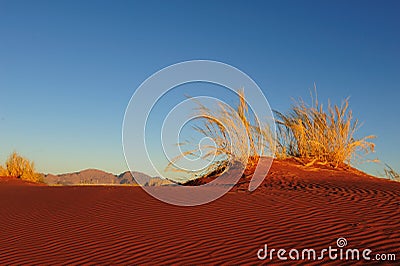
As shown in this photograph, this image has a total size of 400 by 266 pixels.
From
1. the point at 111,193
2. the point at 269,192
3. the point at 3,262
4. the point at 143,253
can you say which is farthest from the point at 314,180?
the point at 3,262

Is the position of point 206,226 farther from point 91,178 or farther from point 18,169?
point 91,178

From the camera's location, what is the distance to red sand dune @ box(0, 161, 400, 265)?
6043 mm

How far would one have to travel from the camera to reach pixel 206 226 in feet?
24.8

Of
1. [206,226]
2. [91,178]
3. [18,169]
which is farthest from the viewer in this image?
[91,178]

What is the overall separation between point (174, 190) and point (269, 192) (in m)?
2.82

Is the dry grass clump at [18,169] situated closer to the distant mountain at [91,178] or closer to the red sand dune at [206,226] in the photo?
the distant mountain at [91,178]

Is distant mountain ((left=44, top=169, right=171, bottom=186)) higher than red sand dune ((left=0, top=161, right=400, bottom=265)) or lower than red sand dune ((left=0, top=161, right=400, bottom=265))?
higher

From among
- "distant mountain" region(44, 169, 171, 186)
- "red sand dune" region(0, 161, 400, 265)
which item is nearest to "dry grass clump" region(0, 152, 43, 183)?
"distant mountain" region(44, 169, 171, 186)

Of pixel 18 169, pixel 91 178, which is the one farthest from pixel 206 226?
pixel 91 178

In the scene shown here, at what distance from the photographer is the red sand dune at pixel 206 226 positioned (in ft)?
19.8

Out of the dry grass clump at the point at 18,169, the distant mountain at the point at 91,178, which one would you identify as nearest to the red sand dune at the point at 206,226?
the distant mountain at the point at 91,178

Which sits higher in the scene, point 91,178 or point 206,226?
point 91,178

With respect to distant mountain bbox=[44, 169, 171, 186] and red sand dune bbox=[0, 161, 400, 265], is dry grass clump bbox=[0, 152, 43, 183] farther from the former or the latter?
red sand dune bbox=[0, 161, 400, 265]

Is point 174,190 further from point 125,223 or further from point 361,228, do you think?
point 361,228
